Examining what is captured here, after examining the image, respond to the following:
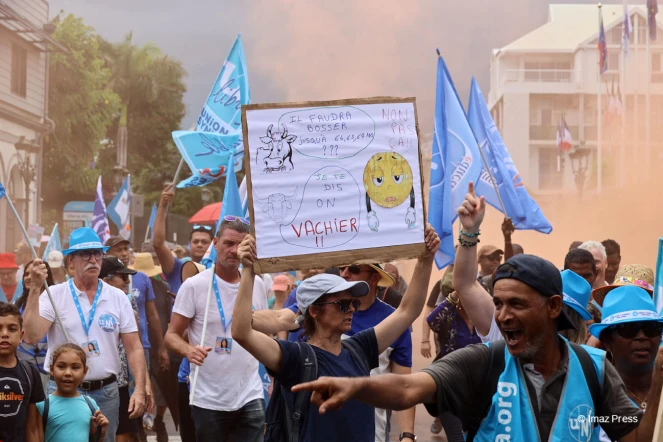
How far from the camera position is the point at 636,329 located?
4.56 metres

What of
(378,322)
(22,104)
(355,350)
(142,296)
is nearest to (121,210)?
(142,296)

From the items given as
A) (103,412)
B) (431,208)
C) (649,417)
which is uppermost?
(431,208)

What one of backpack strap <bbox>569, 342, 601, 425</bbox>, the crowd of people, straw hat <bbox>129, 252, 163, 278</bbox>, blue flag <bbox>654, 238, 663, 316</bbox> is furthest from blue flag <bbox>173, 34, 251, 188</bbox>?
backpack strap <bbox>569, 342, 601, 425</bbox>

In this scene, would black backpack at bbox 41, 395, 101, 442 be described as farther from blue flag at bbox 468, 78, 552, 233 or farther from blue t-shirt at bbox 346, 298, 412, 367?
blue flag at bbox 468, 78, 552, 233

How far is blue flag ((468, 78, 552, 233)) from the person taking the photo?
1110cm

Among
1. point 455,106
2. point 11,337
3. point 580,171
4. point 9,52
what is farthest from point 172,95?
point 11,337

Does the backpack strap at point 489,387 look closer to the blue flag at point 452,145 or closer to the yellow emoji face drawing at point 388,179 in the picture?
the yellow emoji face drawing at point 388,179

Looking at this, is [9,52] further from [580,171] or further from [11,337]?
[11,337]

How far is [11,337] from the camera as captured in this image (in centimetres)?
601

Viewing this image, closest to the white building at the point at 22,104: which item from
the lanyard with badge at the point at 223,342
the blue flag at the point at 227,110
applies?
the blue flag at the point at 227,110

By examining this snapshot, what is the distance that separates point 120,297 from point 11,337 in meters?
1.23

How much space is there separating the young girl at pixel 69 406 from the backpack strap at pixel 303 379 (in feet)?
6.80

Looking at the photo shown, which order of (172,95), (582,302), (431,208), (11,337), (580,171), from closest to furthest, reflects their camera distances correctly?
(582,302)
(11,337)
(431,208)
(580,171)
(172,95)

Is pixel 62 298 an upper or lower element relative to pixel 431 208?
lower
